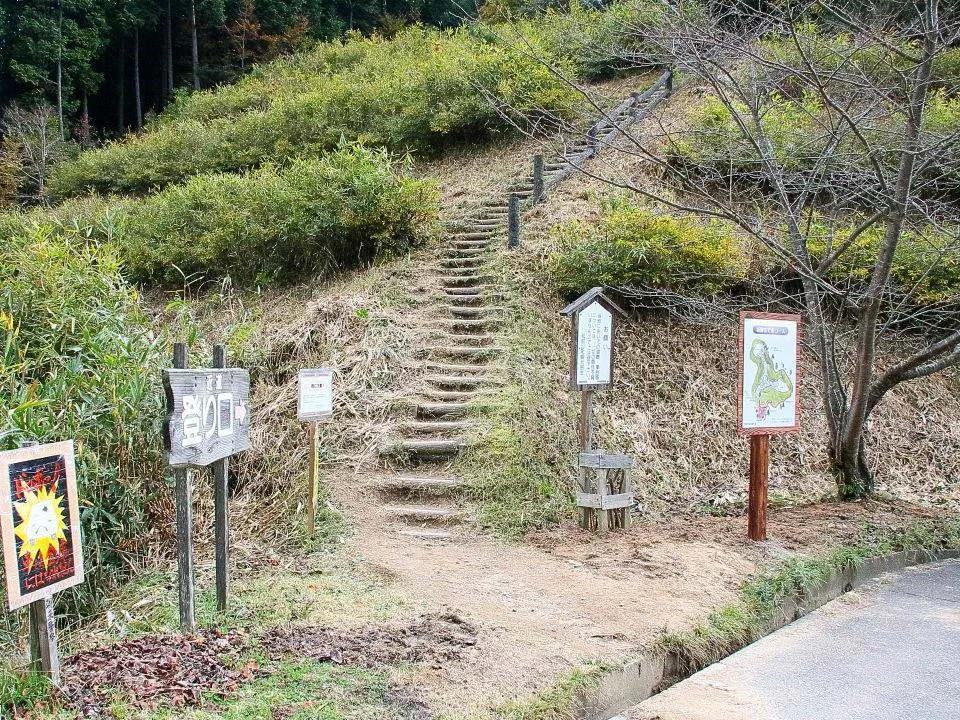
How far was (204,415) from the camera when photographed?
14.0 feet

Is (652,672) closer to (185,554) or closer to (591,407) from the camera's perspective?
(185,554)

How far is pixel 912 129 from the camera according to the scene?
6.46 m

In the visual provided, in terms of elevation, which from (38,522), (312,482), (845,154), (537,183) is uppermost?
(537,183)

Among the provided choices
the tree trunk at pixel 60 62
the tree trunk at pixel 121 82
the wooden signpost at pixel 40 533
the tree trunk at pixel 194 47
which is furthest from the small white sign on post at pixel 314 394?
the tree trunk at pixel 121 82

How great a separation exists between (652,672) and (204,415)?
2.79m

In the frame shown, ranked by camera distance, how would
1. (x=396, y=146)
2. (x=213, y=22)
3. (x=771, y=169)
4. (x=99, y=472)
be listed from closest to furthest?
(x=99, y=472)
(x=771, y=169)
(x=396, y=146)
(x=213, y=22)

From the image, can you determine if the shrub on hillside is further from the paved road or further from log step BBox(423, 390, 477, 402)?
the paved road

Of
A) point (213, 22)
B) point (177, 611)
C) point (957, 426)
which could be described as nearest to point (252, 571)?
point (177, 611)

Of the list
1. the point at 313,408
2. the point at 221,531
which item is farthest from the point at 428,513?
the point at 221,531

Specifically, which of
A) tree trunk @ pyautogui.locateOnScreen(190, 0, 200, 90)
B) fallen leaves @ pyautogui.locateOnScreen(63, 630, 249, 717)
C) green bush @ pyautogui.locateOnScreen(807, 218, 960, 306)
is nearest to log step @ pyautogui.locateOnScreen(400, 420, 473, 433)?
fallen leaves @ pyautogui.locateOnScreen(63, 630, 249, 717)

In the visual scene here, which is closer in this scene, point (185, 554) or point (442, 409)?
point (185, 554)

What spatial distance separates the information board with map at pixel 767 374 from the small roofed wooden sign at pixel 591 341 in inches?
51.1

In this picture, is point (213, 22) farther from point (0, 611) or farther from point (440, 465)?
point (0, 611)

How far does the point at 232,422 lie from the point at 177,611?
4.06 feet
